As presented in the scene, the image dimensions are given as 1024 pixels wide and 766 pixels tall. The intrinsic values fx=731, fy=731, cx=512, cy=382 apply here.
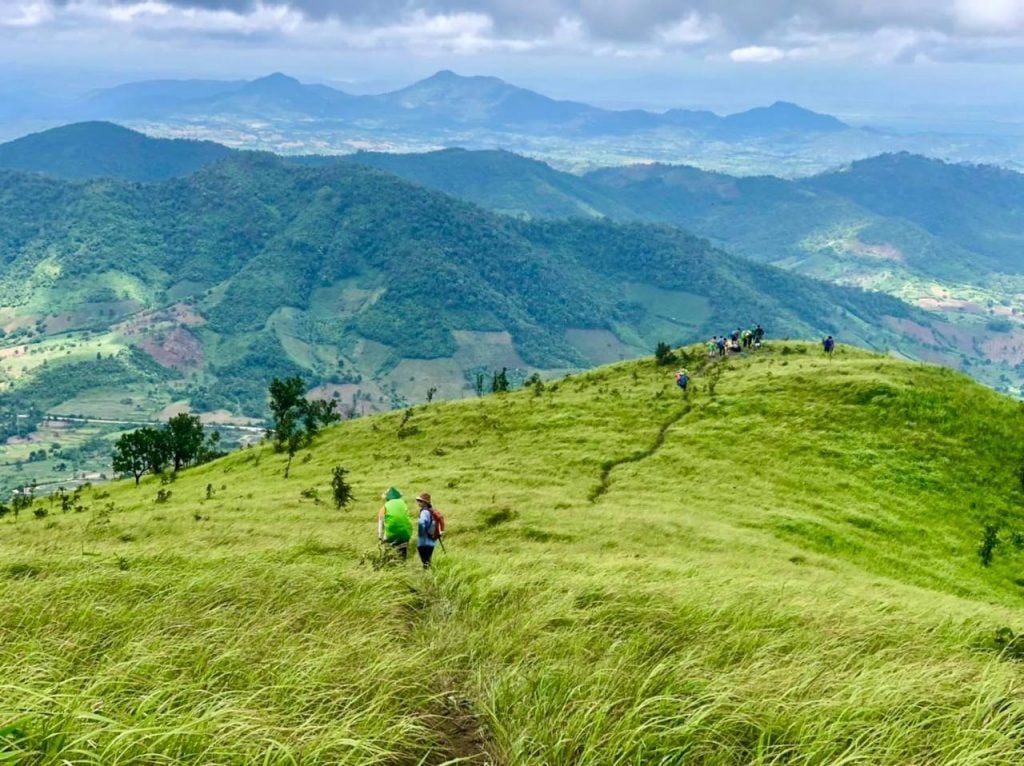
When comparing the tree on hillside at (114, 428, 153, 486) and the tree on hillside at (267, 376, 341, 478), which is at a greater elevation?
the tree on hillside at (267, 376, 341, 478)

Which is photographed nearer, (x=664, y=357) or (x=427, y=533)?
(x=427, y=533)

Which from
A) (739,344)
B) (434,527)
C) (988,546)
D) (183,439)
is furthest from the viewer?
(183,439)

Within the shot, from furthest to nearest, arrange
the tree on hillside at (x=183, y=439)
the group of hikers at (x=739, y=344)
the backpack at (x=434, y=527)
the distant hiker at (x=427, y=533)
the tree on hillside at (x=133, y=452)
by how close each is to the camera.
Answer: the tree on hillside at (x=183, y=439), the tree on hillside at (x=133, y=452), the group of hikers at (x=739, y=344), the backpack at (x=434, y=527), the distant hiker at (x=427, y=533)

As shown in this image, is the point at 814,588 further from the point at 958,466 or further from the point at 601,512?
the point at 958,466

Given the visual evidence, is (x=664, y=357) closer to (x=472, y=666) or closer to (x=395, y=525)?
(x=395, y=525)

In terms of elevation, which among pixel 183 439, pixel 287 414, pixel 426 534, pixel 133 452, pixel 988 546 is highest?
pixel 426 534

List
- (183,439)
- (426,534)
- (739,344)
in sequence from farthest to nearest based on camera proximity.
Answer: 1. (183,439)
2. (739,344)
3. (426,534)

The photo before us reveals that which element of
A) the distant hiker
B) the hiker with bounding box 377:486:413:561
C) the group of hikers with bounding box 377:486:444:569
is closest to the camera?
the distant hiker

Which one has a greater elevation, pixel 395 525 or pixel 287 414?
pixel 395 525

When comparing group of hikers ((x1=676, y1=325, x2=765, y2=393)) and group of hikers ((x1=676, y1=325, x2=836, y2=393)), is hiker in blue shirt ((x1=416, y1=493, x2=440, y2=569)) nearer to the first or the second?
group of hikers ((x1=676, y1=325, x2=836, y2=393))

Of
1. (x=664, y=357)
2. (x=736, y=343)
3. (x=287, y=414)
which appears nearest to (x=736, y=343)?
(x=736, y=343)

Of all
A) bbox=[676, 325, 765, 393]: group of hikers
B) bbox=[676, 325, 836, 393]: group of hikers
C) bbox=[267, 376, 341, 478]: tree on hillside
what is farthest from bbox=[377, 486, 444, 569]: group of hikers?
bbox=[676, 325, 765, 393]: group of hikers

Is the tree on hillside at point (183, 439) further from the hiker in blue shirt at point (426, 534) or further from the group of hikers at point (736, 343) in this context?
the hiker in blue shirt at point (426, 534)

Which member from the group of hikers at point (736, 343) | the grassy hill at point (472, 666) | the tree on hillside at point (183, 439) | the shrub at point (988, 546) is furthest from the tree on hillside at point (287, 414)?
the shrub at point (988, 546)
